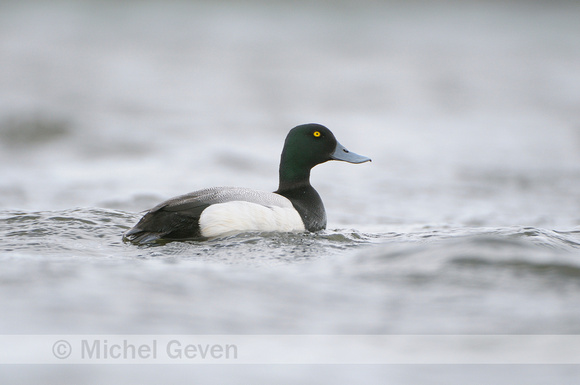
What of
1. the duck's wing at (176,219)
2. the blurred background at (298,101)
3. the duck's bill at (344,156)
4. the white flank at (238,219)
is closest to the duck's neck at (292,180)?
the duck's bill at (344,156)

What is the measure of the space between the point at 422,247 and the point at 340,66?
1750 centimetres

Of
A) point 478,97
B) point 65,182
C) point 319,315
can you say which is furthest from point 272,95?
point 319,315

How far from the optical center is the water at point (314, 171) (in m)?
4.81

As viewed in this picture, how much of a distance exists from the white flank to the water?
0.15 metres

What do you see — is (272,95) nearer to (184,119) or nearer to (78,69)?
(184,119)

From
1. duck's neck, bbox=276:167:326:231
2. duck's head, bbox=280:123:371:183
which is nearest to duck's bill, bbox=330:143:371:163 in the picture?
duck's head, bbox=280:123:371:183

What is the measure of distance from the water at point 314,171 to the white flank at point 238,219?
0.49ft

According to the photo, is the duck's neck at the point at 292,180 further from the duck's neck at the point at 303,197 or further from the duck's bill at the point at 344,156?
the duck's bill at the point at 344,156

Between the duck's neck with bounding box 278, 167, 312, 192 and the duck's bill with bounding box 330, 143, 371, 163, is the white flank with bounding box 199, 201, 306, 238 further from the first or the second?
the duck's bill with bounding box 330, 143, 371, 163

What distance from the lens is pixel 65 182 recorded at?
11930mm

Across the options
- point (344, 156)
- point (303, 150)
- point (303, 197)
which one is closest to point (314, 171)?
point (344, 156)

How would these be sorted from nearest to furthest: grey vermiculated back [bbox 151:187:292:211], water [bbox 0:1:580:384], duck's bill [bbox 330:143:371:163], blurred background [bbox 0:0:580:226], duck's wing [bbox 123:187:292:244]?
1. water [bbox 0:1:580:384]
2. duck's wing [bbox 123:187:292:244]
3. grey vermiculated back [bbox 151:187:292:211]
4. duck's bill [bbox 330:143:371:163]
5. blurred background [bbox 0:0:580:226]

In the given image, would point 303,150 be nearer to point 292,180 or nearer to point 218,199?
point 292,180

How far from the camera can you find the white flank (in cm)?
663
